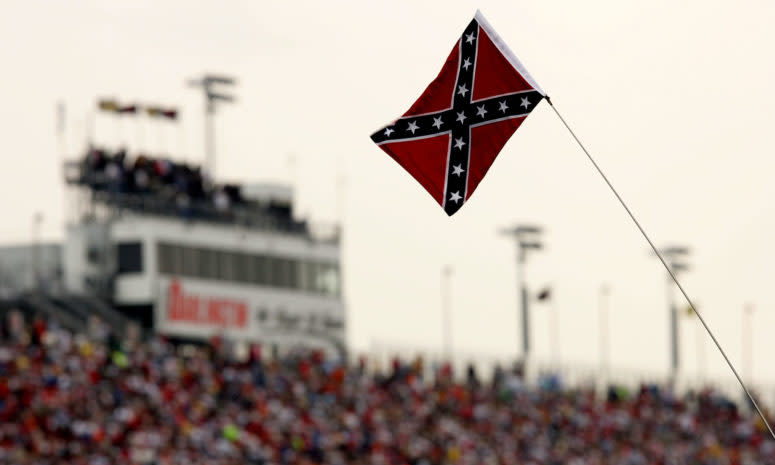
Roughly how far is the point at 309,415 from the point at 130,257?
1414cm

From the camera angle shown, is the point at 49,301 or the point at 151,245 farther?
the point at 151,245

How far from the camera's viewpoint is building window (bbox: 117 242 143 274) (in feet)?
232

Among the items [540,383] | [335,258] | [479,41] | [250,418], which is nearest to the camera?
[479,41]

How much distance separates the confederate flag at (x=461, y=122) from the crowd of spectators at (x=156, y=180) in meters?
41.9

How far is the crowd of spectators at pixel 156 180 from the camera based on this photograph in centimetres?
6656

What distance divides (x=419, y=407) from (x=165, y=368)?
9639 mm

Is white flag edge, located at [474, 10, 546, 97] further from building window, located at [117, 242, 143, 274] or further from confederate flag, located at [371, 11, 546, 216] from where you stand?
building window, located at [117, 242, 143, 274]

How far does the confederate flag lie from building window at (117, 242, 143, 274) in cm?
4660

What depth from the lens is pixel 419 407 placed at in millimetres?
63656

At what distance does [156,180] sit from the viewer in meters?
69.5

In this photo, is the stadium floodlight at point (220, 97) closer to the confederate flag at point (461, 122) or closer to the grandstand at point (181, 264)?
the grandstand at point (181, 264)

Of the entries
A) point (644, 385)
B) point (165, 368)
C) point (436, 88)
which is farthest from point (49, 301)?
point (436, 88)

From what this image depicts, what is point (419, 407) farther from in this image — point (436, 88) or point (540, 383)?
point (436, 88)

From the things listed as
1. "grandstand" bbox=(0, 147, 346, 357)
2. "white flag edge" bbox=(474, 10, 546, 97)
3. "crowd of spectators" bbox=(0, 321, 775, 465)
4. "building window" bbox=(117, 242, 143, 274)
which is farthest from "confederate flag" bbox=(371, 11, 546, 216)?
"building window" bbox=(117, 242, 143, 274)
